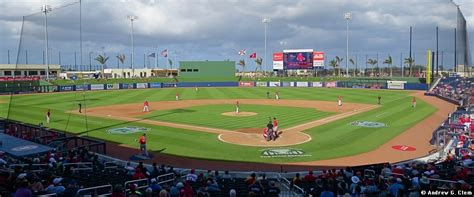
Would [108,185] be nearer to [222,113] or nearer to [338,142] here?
[338,142]

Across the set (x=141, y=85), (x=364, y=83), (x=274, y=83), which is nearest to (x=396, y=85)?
(x=364, y=83)

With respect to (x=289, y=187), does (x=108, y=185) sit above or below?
above

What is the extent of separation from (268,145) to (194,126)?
8.94m

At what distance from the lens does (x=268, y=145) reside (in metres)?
22.5

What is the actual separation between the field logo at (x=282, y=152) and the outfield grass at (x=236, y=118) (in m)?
7.68

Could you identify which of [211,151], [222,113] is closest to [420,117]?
[222,113]

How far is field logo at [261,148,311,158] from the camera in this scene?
20266 millimetres

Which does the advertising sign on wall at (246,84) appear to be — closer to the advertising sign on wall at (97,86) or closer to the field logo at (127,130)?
the advertising sign on wall at (97,86)

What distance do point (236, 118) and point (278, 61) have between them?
65.3 m

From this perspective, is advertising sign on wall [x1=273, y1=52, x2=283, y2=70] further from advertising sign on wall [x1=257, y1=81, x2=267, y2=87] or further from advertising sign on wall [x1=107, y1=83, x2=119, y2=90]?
advertising sign on wall [x1=107, y1=83, x2=119, y2=90]

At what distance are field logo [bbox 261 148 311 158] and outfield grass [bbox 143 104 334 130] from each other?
7676mm

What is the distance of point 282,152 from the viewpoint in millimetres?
20859

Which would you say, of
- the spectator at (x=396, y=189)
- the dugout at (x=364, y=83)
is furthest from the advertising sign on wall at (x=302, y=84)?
the spectator at (x=396, y=189)

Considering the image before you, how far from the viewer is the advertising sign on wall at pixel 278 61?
96.9m
